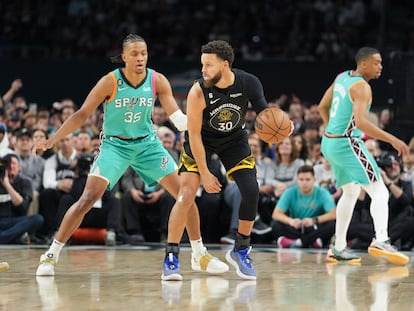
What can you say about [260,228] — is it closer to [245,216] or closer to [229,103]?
[245,216]

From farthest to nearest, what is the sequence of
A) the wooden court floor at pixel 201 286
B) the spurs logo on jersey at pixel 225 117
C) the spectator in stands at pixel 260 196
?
the spectator in stands at pixel 260 196
the spurs logo on jersey at pixel 225 117
the wooden court floor at pixel 201 286

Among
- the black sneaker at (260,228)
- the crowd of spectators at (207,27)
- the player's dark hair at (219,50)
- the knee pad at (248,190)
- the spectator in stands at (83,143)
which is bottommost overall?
the black sneaker at (260,228)

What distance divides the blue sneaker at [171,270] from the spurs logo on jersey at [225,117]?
3.57 ft

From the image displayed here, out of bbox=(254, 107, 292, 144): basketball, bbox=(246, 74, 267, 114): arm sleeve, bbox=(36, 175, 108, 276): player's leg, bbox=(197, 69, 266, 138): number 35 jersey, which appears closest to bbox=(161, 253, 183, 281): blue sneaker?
bbox=(36, 175, 108, 276): player's leg

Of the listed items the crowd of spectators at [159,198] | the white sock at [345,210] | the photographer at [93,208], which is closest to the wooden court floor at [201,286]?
the white sock at [345,210]

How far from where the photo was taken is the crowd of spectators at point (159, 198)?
1071 centimetres

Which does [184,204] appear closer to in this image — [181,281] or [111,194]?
[181,281]

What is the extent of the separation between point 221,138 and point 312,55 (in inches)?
411

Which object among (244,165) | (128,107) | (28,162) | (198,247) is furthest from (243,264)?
(28,162)

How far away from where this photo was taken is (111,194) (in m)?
11.3

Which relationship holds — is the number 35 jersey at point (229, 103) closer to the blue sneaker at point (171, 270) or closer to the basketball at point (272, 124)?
the basketball at point (272, 124)

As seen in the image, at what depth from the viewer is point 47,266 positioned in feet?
24.8

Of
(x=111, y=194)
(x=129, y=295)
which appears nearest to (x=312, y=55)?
(x=111, y=194)

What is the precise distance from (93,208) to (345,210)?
3538 millimetres
